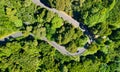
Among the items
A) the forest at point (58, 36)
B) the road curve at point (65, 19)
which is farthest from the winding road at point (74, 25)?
the forest at point (58, 36)

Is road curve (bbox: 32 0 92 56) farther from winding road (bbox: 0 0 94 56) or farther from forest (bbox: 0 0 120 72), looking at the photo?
forest (bbox: 0 0 120 72)

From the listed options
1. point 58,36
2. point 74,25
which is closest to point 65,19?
point 74,25

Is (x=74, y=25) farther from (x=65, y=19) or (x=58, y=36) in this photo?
(x=58, y=36)

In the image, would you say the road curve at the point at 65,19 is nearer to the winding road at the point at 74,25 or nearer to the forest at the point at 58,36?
the winding road at the point at 74,25

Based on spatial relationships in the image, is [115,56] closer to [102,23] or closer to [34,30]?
[102,23]

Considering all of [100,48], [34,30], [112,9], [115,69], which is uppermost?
[112,9]

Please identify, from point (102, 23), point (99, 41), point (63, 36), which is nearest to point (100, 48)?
point (99, 41)

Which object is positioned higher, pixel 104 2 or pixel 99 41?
pixel 104 2

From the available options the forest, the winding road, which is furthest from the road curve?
the forest
